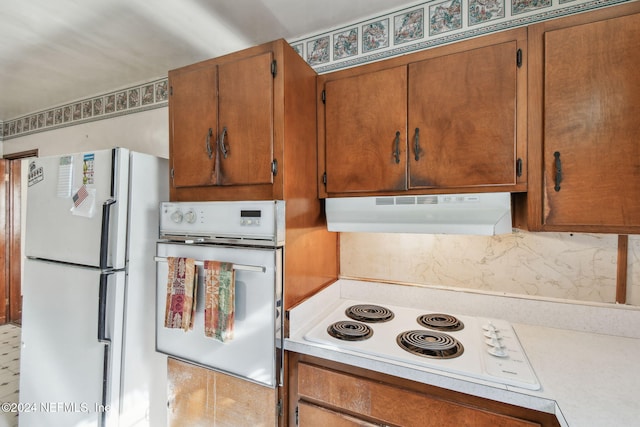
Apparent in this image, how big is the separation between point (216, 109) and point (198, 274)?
80cm

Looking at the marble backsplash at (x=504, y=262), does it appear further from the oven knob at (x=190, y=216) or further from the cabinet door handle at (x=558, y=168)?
the oven knob at (x=190, y=216)

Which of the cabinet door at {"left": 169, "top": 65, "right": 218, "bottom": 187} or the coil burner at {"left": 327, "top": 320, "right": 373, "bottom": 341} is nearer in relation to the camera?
the coil burner at {"left": 327, "top": 320, "right": 373, "bottom": 341}

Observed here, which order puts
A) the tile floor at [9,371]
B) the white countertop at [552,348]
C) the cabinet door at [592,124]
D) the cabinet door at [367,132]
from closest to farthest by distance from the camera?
the white countertop at [552,348] < the cabinet door at [592,124] < the cabinet door at [367,132] < the tile floor at [9,371]

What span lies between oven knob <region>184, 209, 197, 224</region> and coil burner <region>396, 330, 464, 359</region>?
107cm

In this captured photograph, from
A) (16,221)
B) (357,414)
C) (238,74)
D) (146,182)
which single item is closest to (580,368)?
(357,414)

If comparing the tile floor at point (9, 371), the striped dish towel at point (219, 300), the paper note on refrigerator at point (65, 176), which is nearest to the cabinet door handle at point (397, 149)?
the striped dish towel at point (219, 300)

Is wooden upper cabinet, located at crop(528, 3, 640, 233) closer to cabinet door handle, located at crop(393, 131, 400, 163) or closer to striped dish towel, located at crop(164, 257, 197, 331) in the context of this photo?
cabinet door handle, located at crop(393, 131, 400, 163)

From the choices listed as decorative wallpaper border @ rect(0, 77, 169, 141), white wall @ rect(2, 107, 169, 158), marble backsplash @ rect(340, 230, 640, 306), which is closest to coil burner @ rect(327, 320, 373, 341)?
marble backsplash @ rect(340, 230, 640, 306)

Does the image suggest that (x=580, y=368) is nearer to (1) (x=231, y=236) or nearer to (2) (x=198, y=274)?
(1) (x=231, y=236)

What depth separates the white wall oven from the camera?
120cm

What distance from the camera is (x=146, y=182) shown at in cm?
157

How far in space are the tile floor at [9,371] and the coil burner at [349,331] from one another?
238 centimetres

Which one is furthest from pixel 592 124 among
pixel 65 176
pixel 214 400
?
pixel 65 176

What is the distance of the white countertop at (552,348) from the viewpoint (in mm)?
858
